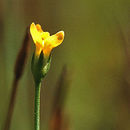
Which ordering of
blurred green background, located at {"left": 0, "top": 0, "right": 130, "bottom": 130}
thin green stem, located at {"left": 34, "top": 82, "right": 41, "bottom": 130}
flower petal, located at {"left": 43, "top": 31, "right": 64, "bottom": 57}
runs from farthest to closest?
blurred green background, located at {"left": 0, "top": 0, "right": 130, "bottom": 130} → flower petal, located at {"left": 43, "top": 31, "right": 64, "bottom": 57} → thin green stem, located at {"left": 34, "top": 82, "right": 41, "bottom": 130}

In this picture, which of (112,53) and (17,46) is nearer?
(17,46)

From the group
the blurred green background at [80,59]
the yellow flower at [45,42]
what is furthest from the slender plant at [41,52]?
the blurred green background at [80,59]

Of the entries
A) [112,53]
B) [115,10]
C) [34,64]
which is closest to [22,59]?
[34,64]

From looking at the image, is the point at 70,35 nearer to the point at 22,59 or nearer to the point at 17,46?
the point at 17,46

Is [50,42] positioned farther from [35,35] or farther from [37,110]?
[37,110]

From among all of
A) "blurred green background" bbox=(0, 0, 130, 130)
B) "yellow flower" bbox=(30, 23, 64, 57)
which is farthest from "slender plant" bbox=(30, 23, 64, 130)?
"blurred green background" bbox=(0, 0, 130, 130)

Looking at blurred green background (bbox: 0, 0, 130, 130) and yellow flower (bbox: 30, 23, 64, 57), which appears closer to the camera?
yellow flower (bbox: 30, 23, 64, 57)

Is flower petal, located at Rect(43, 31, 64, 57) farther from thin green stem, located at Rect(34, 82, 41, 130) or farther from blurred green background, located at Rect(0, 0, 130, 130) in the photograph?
blurred green background, located at Rect(0, 0, 130, 130)

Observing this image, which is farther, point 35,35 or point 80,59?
point 80,59

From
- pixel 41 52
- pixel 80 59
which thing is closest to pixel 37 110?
pixel 41 52
